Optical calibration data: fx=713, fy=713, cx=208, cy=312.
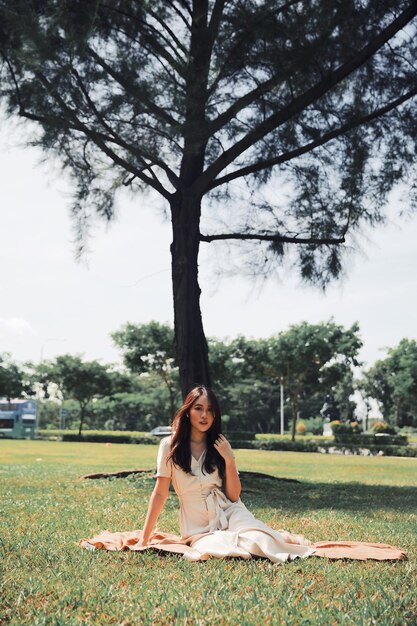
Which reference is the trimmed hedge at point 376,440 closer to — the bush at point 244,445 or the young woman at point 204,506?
the bush at point 244,445

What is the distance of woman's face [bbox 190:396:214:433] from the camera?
4.39m

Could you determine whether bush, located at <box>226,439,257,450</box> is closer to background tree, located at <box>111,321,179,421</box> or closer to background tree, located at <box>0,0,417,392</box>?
background tree, located at <box>111,321,179,421</box>

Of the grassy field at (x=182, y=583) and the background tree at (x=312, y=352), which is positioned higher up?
the background tree at (x=312, y=352)

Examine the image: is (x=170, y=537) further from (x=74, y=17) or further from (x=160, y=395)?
(x=160, y=395)

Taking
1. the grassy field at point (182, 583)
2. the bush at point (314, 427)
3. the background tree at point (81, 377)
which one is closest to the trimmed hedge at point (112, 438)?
the background tree at point (81, 377)

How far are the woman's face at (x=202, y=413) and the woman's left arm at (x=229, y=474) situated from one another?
154 mm

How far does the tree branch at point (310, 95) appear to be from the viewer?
26.8 ft

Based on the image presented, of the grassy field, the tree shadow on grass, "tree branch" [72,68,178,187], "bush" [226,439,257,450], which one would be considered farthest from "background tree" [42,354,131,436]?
the grassy field

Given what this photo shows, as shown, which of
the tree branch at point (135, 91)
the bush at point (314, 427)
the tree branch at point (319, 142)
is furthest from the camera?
the bush at point (314, 427)

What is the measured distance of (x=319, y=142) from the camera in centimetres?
912

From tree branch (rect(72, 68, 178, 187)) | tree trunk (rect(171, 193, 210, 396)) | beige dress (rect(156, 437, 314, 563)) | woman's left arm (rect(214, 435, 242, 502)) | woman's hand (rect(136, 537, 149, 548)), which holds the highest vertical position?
tree branch (rect(72, 68, 178, 187))

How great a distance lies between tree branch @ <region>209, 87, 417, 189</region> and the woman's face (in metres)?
5.37

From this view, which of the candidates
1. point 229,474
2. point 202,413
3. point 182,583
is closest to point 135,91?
point 202,413

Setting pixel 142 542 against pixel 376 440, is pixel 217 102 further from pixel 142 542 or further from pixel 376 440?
pixel 376 440
